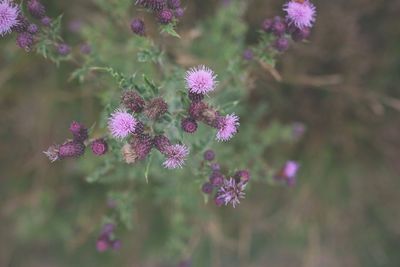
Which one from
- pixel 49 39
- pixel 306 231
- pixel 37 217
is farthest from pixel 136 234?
pixel 49 39

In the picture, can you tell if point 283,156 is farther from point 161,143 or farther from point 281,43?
point 161,143

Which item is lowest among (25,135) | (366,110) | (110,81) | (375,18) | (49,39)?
(49,39)

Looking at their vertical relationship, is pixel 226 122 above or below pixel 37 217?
below

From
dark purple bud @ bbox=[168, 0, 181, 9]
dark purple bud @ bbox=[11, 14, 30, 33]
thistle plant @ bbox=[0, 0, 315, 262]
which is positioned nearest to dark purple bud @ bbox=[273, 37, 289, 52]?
thistle plant @ bbox=[0, 0, 315, 262]

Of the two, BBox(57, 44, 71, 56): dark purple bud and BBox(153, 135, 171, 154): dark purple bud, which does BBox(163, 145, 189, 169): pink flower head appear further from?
BBox(57, 44, 71, 56): dark purple bud

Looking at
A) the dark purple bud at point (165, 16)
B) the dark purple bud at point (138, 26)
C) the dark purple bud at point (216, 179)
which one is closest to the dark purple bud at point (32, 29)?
the dark purple bud at point (138, 26)

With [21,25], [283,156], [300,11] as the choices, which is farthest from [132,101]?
[283,156]

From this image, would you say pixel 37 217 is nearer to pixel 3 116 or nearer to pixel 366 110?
pixel 3 116

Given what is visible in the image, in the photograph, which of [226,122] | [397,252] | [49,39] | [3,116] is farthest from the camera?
[397,252]
